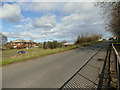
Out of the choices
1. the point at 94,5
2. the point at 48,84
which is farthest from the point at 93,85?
the point at 94,5

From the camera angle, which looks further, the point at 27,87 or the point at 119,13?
the point at 119,13

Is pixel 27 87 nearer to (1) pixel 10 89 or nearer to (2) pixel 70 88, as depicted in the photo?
(1) pixel 10 89

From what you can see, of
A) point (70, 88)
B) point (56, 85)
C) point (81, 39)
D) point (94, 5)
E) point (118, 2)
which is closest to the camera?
point (70, 88)

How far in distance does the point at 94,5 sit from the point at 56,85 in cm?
1129

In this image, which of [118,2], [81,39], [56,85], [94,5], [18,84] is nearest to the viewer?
[56,85]

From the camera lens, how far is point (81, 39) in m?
46.4

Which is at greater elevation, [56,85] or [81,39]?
[81,39]

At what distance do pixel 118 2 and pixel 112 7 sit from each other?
2.47ft

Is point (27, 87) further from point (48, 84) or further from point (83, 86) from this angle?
point (83, 86)

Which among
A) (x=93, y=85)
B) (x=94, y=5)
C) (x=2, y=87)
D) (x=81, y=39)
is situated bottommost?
(x=2, y=87)

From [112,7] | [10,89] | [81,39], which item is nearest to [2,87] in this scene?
[10,89]

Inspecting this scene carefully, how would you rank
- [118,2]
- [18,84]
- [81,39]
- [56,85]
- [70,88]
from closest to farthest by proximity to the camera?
1. [70,88]
2. [56,85]
3. [18,84]
4. [118,2]
5. [81,39]

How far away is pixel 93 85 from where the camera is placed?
11.1ft

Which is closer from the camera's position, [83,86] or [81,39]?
[83,86]
